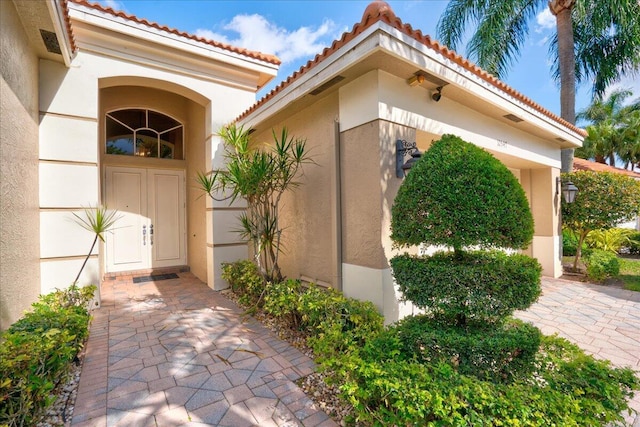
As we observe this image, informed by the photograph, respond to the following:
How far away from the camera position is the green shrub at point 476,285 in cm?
286

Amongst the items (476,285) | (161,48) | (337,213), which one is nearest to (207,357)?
(337,213)

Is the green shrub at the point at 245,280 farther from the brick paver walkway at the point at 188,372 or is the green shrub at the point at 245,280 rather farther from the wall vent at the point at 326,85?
the wall vent at the point at 326,85

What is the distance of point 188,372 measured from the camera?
363cm

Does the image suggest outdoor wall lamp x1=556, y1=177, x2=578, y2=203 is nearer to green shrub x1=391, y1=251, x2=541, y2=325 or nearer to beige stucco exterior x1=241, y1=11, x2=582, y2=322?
beige stucco exterior x1=241, y1=11, x2=582, y2=322

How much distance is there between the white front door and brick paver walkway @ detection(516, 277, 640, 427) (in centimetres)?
951

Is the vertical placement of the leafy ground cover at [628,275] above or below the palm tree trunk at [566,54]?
below

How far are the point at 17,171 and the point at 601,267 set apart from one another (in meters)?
13.0

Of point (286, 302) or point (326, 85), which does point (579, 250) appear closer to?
point (326, 85)

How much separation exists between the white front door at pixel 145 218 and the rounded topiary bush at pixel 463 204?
8.32 metres

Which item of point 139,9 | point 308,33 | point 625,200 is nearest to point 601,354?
point 625,200

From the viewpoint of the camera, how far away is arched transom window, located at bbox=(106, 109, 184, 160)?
8586mm

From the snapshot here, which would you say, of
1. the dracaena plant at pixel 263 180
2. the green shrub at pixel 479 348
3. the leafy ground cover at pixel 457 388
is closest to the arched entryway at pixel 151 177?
the dracaena plant at pixel 263 180

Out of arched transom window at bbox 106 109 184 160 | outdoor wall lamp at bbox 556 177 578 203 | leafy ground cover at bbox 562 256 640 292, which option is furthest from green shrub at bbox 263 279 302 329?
leafy ground cover at bbox 562 256 640 292

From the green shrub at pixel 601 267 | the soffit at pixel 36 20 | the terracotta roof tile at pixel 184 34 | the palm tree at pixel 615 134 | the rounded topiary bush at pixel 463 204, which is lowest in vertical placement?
the green shrub at pixel 601 267
